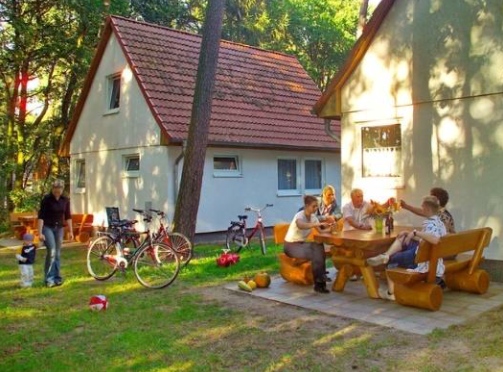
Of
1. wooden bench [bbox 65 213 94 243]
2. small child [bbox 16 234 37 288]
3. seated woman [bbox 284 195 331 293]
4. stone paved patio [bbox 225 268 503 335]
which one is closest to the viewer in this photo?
stone paved patio [bbox 225 268 503 335]

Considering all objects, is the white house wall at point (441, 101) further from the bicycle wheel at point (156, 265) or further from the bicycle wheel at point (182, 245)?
the bicycle wheel at point (156, 265)

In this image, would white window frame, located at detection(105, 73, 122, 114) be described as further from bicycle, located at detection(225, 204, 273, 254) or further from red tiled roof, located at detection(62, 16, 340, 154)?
bicycle, located at detection(225, 204, 273, 254)

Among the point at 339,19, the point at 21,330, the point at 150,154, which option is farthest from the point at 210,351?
the point at 339,19

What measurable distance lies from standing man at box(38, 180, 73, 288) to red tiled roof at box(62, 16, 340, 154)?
16.5 feet

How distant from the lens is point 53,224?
9.06 metres

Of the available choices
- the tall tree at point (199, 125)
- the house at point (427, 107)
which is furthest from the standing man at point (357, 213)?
the tall tree at point (199, 125)

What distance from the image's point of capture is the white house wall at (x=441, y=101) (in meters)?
8.70

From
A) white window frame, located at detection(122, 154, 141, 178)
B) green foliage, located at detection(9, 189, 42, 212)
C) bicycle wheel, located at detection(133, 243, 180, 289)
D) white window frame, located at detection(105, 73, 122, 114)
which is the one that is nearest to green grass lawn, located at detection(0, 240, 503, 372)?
bicycle wheel, located at detection(133, 243, 180, 289)

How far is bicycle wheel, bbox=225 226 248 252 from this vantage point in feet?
41.1

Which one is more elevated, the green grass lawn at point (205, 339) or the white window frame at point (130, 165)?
the white window frame at point (130, 165)

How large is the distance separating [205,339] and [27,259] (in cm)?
455

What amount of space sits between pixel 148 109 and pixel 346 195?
22.1 ft

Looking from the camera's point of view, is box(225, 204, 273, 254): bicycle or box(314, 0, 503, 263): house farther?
box(225, 204, 273, 254): bicycle

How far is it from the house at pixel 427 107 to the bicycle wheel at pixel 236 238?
285cm
